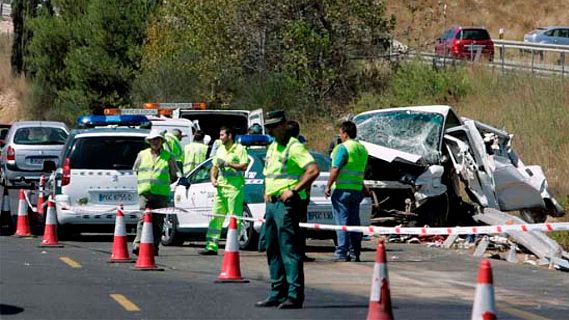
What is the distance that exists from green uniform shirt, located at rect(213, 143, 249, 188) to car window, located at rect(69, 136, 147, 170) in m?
2.50

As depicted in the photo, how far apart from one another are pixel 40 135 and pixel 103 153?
13.1 metres

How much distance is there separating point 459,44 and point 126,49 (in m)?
12.4

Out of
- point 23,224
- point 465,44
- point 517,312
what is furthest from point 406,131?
point 465,44

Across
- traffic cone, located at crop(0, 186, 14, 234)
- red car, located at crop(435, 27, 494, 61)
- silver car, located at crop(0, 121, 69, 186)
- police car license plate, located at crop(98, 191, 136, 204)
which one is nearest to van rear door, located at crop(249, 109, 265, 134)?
traffic cone, located at crop(0, 186, 14, 234)

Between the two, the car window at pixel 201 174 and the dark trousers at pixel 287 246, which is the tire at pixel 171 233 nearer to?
the car window at pixel 201 174

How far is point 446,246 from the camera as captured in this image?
19.6 metres

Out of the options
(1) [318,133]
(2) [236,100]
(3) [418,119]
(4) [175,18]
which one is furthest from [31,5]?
(3) [418,119]

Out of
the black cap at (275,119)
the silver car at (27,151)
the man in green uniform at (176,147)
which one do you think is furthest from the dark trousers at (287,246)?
the silver car at (27,151)

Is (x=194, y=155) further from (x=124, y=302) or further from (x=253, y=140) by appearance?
(x=124, y=302)

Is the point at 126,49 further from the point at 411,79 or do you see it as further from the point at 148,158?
the point at 148,158

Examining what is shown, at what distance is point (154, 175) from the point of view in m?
16.6

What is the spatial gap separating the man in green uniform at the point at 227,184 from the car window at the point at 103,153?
2452 mm

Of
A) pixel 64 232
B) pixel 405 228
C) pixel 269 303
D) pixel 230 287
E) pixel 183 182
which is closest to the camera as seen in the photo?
pixel 269 303

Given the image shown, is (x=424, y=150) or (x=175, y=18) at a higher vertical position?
(x=175, y=18)
